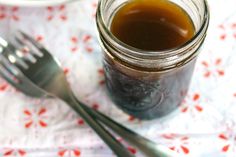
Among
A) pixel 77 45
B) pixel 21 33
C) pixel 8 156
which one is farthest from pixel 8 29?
pixel 8 156

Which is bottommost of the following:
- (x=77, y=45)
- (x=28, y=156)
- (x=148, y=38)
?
(x=28, y=156)

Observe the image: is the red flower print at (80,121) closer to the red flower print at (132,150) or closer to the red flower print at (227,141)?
the red flower print at (132,150)

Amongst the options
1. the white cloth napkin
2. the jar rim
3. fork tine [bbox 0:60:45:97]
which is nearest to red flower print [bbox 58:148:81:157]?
the white cloth napkin

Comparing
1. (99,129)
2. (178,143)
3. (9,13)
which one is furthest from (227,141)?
(9,13)

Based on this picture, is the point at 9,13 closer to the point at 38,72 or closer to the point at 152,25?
the point at 38,72

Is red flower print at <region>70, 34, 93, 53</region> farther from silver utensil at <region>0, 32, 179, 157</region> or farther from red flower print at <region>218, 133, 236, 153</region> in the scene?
red flower print at <region>218, 133, 236, 153</region>

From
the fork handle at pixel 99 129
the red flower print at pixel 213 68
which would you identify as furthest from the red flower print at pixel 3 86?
the red flower print at pixel 213 68

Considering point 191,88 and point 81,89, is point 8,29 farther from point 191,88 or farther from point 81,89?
point 191,88
